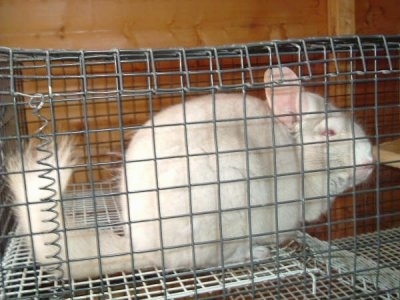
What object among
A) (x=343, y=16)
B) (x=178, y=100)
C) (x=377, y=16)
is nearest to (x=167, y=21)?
(x=178, y=100)

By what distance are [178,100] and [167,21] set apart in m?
0.31

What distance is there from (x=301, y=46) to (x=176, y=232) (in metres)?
0.52

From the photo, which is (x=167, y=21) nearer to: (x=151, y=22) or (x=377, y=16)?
(x=151, y=22)

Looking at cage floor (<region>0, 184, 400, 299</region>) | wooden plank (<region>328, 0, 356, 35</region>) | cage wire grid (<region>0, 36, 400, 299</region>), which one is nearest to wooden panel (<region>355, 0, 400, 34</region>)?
wooden plank (<region>328, 0, 356, 35</region>)

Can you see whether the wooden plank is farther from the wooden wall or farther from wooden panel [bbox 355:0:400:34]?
wooden panel [bbox 355:0:400:34]

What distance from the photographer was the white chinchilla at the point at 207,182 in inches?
41.9

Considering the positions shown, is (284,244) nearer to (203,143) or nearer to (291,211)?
(291,211)

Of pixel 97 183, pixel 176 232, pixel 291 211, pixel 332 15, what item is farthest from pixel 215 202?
pixel 332 15

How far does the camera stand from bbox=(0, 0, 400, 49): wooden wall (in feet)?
5.48

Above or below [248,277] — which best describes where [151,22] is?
above

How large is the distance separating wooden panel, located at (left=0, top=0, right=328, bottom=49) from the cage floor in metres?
0.63

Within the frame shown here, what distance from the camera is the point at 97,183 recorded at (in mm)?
1659

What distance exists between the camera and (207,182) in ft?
3.32

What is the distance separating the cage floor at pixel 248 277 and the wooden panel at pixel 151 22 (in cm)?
63
